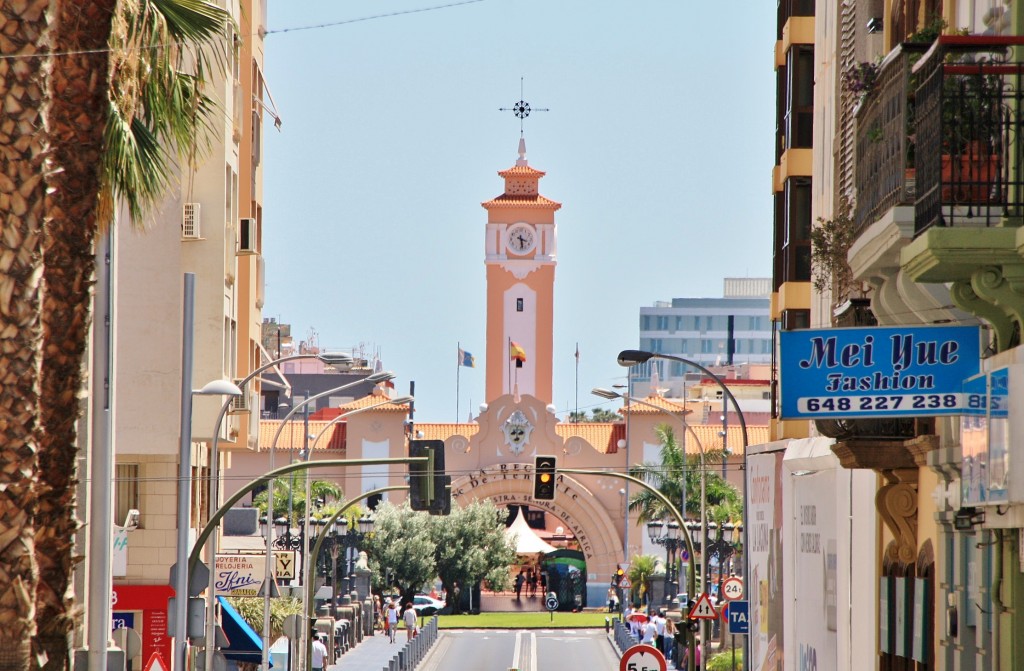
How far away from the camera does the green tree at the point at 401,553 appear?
80.8 meters

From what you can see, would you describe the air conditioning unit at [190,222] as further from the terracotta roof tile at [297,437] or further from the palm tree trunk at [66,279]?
the terracotta roof tile at [297,437]

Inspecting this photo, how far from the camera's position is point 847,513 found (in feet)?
80.2

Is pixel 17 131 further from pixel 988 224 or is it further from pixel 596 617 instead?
pixel 596 617

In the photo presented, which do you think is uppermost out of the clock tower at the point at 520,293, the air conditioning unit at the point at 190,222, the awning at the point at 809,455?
the clock tower at the point at 520,293

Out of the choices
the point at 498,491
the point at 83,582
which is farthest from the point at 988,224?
the point at 498,491

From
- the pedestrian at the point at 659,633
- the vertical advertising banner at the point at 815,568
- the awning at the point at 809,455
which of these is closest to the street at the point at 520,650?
the pedestrian at the point at 659,633

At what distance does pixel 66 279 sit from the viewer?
1375 cm

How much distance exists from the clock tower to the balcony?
88003mm

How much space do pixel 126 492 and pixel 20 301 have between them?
23604mm

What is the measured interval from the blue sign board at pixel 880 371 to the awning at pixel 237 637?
29.5m

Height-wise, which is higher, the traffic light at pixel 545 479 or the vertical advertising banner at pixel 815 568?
the traffic light at pixel 545 479

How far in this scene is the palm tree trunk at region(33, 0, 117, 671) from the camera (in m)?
13.4

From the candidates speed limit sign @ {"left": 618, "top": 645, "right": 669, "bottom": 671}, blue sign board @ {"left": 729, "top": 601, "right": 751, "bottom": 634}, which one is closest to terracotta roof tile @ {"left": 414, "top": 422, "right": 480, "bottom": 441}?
blue sign board @ {"left": 729, "top": 601, "right": 751, "bottom": 634}

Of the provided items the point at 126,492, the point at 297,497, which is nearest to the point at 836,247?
the point at 126,492
